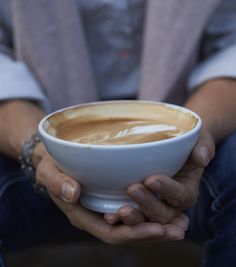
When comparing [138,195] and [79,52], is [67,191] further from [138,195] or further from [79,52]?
[79,52]

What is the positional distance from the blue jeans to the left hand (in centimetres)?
8

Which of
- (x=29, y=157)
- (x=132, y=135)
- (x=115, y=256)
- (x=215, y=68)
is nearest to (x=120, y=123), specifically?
(x=132, y=135)

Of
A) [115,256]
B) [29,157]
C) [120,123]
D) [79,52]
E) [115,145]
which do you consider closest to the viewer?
[115,145]

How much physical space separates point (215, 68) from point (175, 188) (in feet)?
1.07

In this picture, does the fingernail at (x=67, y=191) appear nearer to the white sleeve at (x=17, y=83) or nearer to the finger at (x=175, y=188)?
the finger at (x=175, y=188)

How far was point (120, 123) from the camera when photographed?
0.55m

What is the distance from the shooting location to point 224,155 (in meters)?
0.68

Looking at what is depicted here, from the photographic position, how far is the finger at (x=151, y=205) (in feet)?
1.56

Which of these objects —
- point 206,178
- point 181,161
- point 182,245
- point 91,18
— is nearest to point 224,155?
point 206,178

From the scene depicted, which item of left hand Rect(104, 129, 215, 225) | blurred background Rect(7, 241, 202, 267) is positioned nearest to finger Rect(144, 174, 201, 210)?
left hand Rect(104, 129, 215, 225)

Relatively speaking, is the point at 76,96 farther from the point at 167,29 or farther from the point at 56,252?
the point at 56,252

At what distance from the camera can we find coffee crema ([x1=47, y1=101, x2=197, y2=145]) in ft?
1.65

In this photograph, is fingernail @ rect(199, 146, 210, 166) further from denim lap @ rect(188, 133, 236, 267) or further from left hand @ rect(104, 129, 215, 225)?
denim lap @ rect(188, 133, 236, 267)

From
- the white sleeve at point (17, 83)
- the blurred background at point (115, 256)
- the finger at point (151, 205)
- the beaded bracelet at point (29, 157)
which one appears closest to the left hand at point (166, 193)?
the finger at point (151, 205)
